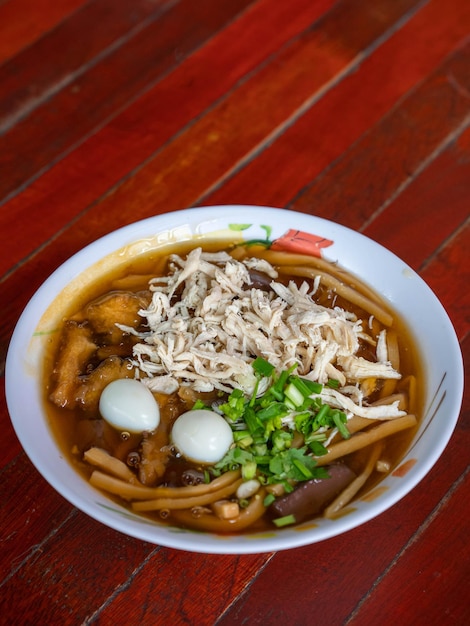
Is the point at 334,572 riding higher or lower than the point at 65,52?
higher

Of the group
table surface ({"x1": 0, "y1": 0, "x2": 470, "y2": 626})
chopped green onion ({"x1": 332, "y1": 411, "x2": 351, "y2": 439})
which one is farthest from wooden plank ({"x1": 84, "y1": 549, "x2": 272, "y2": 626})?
chopped green onion ({"x1": 332, "y1": 411, "x2": 351, "y2": 439})

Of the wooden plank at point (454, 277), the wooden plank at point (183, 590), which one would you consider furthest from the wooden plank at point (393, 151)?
the wooden plank at point (183, 590)

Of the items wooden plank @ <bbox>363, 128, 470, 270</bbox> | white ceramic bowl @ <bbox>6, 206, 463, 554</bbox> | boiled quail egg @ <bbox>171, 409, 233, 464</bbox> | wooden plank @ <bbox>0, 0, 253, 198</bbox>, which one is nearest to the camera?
white ceramic bowl @ <bbox>6, 206, 463, 554</bbox>

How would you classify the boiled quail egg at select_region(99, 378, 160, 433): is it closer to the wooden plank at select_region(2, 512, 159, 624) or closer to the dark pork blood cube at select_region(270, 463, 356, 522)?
the wooden plank at select_region(2, 512, 159, 624)

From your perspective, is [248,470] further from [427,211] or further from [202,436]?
[427,211]

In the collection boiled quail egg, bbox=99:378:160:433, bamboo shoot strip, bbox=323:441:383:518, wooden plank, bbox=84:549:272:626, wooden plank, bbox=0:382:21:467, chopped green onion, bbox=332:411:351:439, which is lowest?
wooden plank, bbox=0:382:21:467

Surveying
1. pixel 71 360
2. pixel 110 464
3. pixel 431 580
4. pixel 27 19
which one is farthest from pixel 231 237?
pixel 27 19

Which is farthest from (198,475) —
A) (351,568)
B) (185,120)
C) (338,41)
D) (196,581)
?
→ (338,41)
